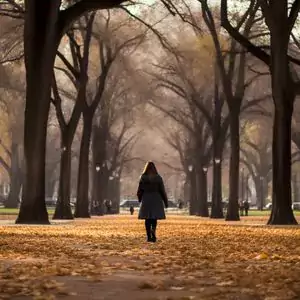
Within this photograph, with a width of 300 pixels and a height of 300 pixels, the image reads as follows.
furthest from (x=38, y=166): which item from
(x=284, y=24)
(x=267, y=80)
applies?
(x=267, y=80)

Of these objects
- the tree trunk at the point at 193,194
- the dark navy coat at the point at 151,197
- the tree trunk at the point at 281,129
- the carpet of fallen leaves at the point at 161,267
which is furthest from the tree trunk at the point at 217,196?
the dark navy coat at the point at 151,197

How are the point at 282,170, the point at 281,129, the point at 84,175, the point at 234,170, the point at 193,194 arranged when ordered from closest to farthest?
the point at 282,170
the point at 281,129
the point at 234,170
the point at 84,175
the point at 193,194

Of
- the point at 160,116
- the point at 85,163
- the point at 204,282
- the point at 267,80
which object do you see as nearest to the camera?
the point at 204,282

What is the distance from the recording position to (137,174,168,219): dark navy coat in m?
16.8

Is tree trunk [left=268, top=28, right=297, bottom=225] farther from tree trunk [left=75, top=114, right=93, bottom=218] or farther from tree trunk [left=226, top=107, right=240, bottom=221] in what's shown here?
tree trunk [left=75, top=114, right=93, bottom=218]

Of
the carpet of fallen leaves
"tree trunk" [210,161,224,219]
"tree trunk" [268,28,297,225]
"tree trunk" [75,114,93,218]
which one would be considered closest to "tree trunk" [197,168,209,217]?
"tree trunk" [210,161,224,219]

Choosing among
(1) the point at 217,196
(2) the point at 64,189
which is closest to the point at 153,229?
(2) the point at 64,189

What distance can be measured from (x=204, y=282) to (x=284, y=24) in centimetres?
2185

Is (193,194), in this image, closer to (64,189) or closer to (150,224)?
(64,189)

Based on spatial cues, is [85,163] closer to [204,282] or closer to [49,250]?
[49,250]

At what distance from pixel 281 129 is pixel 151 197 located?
44.4ft

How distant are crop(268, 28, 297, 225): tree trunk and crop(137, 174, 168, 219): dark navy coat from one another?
42.3 ft

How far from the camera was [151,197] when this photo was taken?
16938mm

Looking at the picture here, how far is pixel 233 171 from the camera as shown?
39969mm
